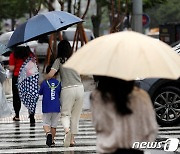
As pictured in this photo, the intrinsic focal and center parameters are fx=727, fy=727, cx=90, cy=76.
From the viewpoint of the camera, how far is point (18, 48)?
44.3ft

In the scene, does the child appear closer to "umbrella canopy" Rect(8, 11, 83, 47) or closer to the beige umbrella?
"umbrella canopy" Rect(8, 11, 83, 47)

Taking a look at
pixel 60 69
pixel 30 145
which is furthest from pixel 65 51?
pixel 30 145

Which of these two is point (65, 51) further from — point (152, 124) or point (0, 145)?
point (152, 124)

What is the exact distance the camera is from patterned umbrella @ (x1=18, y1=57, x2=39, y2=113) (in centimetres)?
1316

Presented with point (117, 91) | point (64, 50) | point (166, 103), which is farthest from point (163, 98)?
point (117, 91)

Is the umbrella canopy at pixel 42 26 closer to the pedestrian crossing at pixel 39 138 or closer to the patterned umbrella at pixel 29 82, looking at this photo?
Answer: the pedestrian crossing at pixel 39 138

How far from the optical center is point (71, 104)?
10508 mm

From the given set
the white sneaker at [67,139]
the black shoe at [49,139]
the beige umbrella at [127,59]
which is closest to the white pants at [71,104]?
the white sneaker at [67,139]

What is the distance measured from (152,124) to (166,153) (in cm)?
481

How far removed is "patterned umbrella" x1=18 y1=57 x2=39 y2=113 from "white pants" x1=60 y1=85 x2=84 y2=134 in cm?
267

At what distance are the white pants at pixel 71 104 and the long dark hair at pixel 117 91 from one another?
524cm


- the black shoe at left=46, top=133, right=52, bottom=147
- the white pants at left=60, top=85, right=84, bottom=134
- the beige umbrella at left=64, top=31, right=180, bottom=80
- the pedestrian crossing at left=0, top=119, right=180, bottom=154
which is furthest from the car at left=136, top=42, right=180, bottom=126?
the beige umbrella at left=64, top=31, right=180, bottom=80

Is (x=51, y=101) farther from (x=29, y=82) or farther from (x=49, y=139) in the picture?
(x=29, y=82)

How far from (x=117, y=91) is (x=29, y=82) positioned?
8228 millimetres
